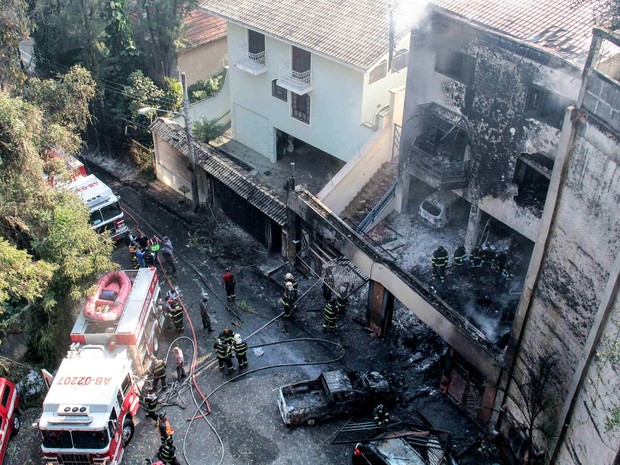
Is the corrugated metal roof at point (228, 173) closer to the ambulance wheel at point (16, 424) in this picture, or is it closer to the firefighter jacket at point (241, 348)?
the firefighter jacket at point (241, 348)

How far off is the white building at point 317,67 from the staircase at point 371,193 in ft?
4.58

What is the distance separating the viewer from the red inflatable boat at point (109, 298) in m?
19.4

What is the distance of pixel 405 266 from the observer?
24.0 meters

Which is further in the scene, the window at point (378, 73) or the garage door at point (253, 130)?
the garage door at point (253, 130)

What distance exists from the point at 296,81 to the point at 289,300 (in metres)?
10.1

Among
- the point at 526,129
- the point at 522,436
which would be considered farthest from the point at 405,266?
the point at 522,436

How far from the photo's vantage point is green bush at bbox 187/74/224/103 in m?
33.9

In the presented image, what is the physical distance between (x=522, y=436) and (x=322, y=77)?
16.0 m

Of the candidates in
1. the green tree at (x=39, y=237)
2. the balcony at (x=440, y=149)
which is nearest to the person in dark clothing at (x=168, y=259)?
the green tree at (x=39, y=237)

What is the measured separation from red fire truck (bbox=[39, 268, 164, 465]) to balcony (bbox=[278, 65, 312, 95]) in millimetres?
10912

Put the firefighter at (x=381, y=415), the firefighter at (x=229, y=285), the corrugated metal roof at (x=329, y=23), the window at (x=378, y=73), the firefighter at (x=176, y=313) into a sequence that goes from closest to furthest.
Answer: the firefighter at (x=381, y=415), the firefighter at (x=176, y=313), the firefighter at (x=229, y=285), the corrugated metal roof at (x=329, y=23), the window at (x=378, y=73)

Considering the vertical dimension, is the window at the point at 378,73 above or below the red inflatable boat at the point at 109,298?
above

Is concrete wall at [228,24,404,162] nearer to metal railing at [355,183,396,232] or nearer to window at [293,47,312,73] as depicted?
window at [293,47,312,73]

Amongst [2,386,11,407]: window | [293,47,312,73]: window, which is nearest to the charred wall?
[293,47,312,73]: window
